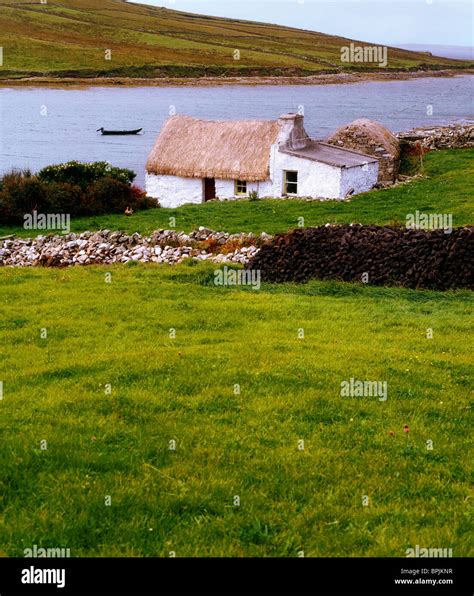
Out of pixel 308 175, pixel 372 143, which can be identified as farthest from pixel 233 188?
pixel 372 143

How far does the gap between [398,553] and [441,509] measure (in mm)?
1089

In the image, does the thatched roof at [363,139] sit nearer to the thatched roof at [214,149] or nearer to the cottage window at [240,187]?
the thatched roof at [214,149]

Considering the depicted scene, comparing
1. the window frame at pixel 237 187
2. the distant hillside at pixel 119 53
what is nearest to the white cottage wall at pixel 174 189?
the window frame at pixel 237 187

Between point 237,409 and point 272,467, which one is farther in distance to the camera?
point 237,409

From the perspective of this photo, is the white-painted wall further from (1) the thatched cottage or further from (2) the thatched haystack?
(2) the thatched haystack

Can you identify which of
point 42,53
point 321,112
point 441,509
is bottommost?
point 441,509

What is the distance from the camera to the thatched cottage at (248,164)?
41469 mm

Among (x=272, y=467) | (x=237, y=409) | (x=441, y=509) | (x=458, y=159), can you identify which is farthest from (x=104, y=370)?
(x=458, y=159)

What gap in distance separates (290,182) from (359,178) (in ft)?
12.6

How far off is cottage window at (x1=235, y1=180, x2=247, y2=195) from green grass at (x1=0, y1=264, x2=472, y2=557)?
27.5 metres

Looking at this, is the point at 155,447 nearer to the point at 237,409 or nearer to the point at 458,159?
the point at 237,409

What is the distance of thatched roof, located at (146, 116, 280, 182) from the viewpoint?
141 ft

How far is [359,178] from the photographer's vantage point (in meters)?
42.4

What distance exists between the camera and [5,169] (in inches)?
2343
